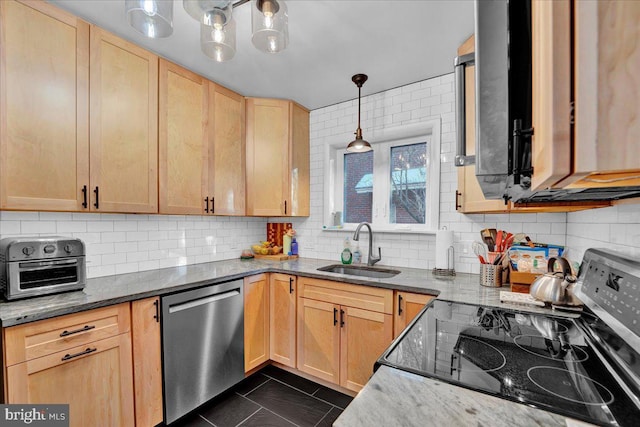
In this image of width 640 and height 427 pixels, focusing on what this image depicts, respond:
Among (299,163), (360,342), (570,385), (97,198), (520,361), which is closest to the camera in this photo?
(570,385)

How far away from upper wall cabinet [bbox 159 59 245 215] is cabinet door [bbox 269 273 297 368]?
0.77 meters

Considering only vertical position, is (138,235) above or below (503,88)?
below

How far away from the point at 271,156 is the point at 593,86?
2.61 m

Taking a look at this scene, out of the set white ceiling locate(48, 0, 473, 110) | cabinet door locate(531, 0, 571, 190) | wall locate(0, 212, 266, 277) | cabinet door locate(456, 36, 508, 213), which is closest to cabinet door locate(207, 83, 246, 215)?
white ceiling locate(48, 0, 473, 110)

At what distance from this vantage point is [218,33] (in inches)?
51.9

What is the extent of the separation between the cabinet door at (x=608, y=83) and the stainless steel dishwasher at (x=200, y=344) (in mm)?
1987

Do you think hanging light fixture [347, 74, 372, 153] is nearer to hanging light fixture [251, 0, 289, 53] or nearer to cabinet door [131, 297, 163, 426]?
hanging light fixture [251, 0, 289, 53]

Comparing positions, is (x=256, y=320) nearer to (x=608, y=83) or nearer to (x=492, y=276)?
(x=492, y=276)

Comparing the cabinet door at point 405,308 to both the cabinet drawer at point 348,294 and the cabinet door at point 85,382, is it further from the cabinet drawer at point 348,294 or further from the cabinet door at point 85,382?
the cabinet door at point 85,382

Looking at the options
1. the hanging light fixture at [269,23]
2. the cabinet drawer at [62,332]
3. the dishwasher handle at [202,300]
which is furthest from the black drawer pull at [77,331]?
the hanging light fixture at [269,23]

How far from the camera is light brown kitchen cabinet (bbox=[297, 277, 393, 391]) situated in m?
1.96

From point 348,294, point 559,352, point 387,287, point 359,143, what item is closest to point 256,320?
point 348,294

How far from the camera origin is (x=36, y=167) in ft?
4.98

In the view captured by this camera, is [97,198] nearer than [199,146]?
Yes
